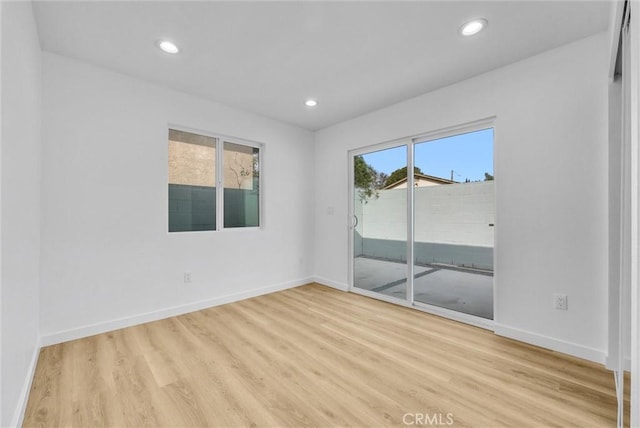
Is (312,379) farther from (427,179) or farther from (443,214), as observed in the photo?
(427,179)

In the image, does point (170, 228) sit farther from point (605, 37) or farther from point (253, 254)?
point (605, 37)

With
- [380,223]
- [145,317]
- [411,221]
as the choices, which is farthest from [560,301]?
[145,317]

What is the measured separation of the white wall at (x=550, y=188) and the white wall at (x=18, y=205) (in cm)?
347

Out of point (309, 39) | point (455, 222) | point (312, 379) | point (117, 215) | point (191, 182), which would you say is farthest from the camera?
point (191, 182)

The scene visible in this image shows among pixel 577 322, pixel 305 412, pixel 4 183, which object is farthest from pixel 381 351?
pixel 4 183

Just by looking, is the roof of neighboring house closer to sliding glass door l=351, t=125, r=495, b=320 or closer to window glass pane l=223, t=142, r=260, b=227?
sliding glass door l=351, t=125, r=495, b=320

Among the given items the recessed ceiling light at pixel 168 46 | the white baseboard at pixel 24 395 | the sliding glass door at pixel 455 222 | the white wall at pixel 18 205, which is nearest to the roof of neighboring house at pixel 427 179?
the sliding glass door at pixel 455 222

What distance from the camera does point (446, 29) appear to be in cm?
214

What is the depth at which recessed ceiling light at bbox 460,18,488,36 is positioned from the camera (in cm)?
205

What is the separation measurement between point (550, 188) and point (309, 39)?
2409 mm

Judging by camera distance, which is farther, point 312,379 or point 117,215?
point 117,215

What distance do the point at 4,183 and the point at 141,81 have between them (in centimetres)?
212

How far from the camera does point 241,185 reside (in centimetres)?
392

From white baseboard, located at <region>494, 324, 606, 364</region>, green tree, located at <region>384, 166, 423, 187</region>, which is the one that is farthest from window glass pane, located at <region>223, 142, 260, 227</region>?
white baseboard, located at <region>494, 324, 606, 364</region>
